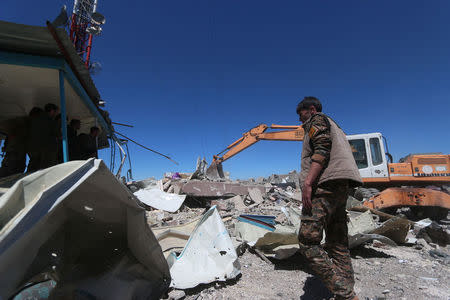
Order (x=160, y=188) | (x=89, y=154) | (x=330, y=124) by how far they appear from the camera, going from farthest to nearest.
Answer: (x=160, y=188)
(x=89, y=154)
(x=330, y=124)

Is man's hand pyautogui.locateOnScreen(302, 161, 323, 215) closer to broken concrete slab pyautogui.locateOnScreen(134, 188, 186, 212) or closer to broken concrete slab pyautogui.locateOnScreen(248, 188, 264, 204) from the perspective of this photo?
broken concrete slab pyautogui.locateOnScreen(134, 188, 186, 212)

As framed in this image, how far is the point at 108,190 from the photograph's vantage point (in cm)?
168

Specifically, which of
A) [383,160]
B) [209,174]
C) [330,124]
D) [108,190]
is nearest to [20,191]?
[108,190]

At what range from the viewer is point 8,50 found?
7.20 feet

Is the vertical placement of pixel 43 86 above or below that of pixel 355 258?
above

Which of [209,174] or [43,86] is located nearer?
[43,86]

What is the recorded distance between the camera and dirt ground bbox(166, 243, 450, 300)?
2.11 metres

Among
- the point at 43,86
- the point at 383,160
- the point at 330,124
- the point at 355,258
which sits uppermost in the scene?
the point at 43,86

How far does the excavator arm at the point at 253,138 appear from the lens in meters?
9.27

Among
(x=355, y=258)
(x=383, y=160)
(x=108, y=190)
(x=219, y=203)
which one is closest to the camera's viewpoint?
(x=108, y=190)

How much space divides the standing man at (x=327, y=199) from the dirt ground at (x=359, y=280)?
0.53m

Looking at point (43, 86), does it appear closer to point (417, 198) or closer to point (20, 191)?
point (20, 191)

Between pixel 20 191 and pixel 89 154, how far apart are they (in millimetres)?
2796

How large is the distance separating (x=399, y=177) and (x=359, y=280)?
5.67 m
